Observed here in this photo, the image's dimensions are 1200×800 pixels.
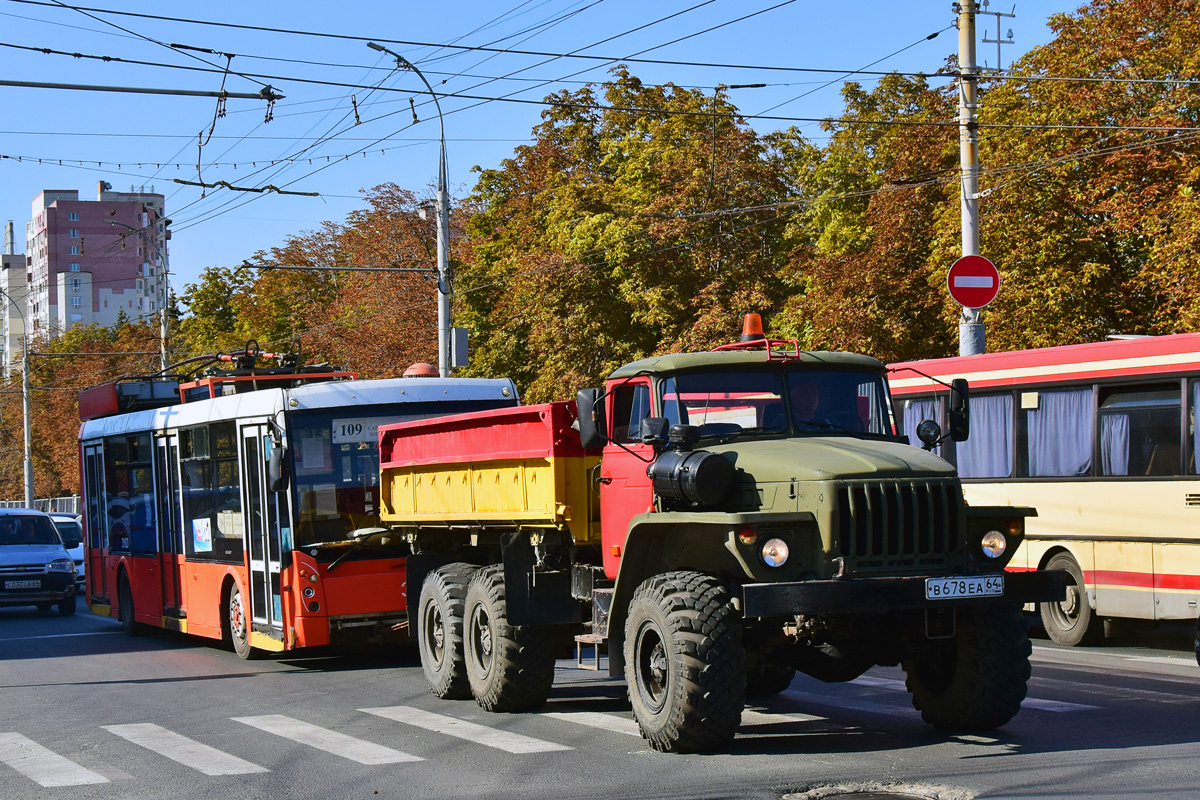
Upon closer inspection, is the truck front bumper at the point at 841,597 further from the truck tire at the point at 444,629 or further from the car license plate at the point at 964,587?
the truck tire at the point at 444,629

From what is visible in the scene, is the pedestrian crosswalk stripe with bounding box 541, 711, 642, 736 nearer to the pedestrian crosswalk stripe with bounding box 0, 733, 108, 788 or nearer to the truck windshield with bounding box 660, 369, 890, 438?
the truck windshield with bounding box 660, 369, 890, 438

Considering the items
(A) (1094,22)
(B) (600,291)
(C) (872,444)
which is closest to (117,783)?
(C) (872,444)

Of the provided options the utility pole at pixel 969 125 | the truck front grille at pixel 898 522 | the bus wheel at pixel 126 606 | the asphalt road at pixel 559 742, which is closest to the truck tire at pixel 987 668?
the asphalt road at pixel 559 742

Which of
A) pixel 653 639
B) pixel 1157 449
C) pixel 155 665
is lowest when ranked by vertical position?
pixel 155 665

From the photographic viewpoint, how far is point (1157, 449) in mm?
15445

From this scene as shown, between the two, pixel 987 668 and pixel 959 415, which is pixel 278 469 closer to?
pixel 959 415

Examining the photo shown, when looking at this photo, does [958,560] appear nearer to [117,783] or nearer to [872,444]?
[872,444]

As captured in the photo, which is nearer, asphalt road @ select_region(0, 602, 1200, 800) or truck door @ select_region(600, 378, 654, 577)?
asphalt road @ select_region(0, 602, 1200, 800)

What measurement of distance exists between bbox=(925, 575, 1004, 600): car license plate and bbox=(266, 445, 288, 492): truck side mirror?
809 cm

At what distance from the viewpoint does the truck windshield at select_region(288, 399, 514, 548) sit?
1551cm

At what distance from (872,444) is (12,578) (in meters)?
19.9

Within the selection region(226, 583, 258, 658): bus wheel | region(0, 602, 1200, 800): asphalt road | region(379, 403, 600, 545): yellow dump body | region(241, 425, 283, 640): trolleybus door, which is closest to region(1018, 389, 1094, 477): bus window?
region(0, 602, 1200, 800): asphalt road

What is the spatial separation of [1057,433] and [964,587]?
809 centimetres

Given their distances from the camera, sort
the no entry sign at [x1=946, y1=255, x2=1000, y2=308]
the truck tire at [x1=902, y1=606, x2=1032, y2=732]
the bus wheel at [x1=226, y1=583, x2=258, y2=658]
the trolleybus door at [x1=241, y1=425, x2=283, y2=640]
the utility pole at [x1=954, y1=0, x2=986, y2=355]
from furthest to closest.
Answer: the utility pole at [x1=954, y1=0, x2=986, y2=355], the no entry sign at [x1=946, y1=255, x2=1000, y2=308], the bus wheel at [x1=226, y1=583, x2=258, y2=658], the trolleybus door at [x1=241, y1=425, x2=283, y2=640], the truck tire at [x1=902, y1=606, x2=1032, y2=732]
